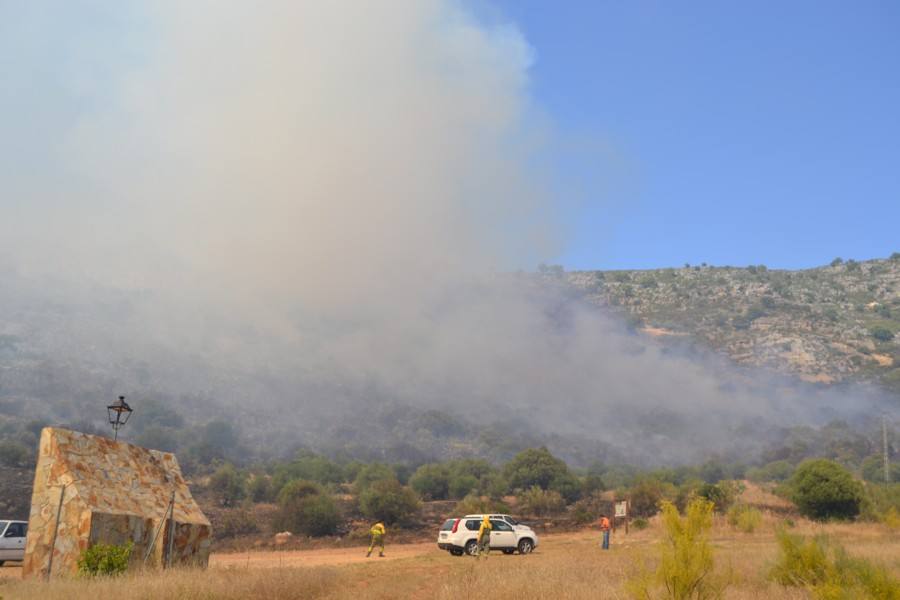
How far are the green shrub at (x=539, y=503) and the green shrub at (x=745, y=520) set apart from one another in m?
15.2

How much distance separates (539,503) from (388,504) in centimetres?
1295

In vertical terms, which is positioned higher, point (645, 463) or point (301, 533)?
point (645, 463)

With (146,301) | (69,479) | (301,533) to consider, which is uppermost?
(146,301)

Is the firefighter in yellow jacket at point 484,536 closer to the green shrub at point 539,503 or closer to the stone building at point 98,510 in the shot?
the stone building at point 98,510

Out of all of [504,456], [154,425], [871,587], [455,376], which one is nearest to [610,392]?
[455,376]

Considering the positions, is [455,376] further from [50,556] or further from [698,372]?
[50,556]

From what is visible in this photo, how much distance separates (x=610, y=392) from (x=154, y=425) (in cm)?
8180

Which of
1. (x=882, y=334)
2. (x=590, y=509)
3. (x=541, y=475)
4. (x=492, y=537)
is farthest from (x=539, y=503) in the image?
(x=882, y=334)

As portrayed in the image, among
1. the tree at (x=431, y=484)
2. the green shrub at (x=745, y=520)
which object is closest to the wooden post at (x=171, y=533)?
the green shrub at (x=745, y=520)

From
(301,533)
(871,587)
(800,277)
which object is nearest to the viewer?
(871,587)

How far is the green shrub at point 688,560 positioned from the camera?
14.5m

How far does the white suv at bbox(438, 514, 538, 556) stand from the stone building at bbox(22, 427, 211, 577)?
13.6 meters

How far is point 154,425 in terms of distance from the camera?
93.7m

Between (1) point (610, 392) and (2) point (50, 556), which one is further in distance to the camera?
(1) point (610, 392)
